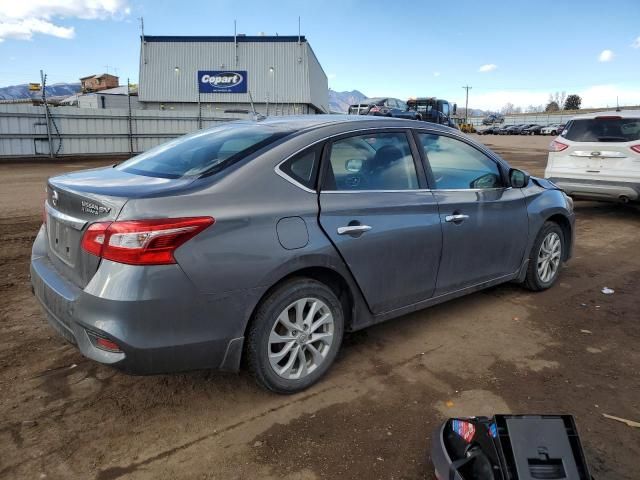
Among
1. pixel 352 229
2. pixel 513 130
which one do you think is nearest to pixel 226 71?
pixel 352 229

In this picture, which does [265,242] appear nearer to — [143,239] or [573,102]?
[143,239]

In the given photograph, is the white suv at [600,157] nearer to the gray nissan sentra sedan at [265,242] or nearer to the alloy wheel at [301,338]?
the gray nissan sentra sedan at [265,242]

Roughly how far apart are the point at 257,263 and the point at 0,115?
19090 millimetres

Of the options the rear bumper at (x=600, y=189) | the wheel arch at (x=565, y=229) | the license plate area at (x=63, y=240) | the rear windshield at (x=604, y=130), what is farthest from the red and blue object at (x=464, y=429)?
the rear windshield at (x=604, y=130)

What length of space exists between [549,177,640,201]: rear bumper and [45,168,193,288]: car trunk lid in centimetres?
749

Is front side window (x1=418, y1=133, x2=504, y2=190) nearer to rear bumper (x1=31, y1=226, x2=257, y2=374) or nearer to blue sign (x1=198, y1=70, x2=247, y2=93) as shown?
rear bumper (x1=31, y1=226, x2=257, y2=374)

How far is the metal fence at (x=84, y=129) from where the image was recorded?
60.5ft

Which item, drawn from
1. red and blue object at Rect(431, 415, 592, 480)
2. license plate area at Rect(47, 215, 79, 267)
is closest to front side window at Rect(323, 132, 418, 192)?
license plate area at Rect(47, 215, 79, 267)

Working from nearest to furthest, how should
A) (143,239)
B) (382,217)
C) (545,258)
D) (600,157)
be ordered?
1. (143,239)
2. (382,217)
3. (545,258)
4. (600,157)

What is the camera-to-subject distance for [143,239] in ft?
8.04

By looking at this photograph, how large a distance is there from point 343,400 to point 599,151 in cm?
711

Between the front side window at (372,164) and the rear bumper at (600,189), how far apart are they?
5876 mm

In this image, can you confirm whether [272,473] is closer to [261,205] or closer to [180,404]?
[180,404]

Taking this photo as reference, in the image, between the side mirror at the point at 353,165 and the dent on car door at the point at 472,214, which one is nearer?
the side mirror at the point at 353,165
